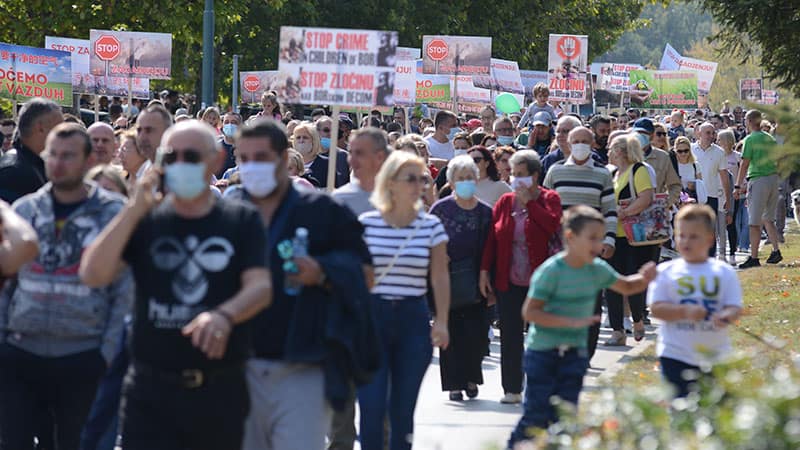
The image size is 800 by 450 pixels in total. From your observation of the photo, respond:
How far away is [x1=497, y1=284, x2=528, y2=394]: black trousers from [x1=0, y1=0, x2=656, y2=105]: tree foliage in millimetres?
20695

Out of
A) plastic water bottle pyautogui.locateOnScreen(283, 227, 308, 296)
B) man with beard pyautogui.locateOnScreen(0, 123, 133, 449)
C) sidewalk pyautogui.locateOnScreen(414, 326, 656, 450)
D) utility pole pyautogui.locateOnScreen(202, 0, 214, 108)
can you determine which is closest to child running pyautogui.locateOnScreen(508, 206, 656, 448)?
sidewalk pyautogui.locateOnScreen(414, 326, 656, 450)

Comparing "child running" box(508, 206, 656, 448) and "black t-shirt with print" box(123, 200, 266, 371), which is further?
"child running" box(508, 206, 656, 448)

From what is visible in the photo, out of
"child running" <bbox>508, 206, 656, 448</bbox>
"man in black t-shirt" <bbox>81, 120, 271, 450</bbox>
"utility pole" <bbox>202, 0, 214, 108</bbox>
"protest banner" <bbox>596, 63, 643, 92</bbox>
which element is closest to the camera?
"man in black t-shirt" <bbox>81, 120, 271, 450</bbox>

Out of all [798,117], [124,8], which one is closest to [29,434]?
[798,117]

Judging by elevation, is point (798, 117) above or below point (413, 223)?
above

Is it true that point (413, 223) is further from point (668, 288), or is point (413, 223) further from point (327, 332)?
point (327, 332)

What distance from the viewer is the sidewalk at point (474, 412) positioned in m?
9.95

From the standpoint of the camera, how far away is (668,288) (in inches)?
306

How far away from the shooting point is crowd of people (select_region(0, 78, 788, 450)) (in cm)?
577

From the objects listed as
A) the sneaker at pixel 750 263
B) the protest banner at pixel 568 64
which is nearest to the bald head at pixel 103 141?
the sneaker at pixel 750 263

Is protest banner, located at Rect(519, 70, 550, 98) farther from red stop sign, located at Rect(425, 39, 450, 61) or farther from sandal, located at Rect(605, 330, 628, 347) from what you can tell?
sandal, located at Rect(605, 330, 628, 347)

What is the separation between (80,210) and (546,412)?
8.86ft

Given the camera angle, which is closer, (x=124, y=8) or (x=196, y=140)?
(x=196, y=140)

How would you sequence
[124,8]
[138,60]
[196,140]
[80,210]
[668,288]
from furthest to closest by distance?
[124,8] < [138,60] < [668,288] < [80,210] < [196,140]
